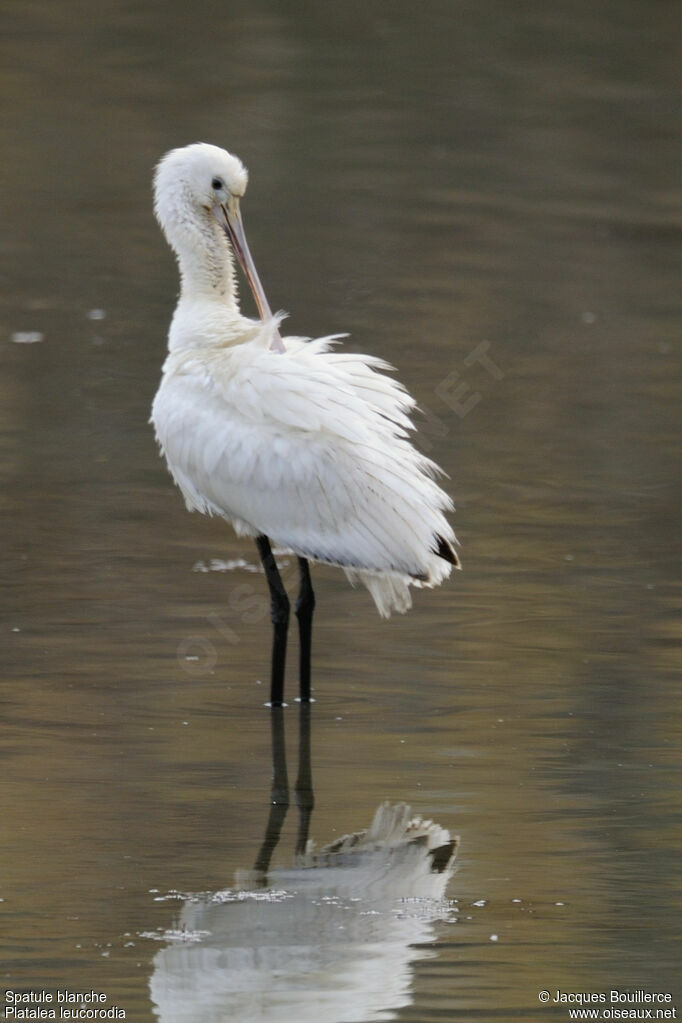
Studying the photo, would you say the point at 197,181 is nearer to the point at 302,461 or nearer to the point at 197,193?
the point at 197,193

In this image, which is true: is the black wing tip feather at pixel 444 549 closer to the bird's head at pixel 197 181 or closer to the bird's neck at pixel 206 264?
the bird's neck at pixel 206 264

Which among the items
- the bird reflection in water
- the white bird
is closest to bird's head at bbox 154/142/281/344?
the white bird

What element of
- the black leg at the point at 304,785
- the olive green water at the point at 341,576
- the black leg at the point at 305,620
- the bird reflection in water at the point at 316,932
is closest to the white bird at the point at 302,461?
the black leg at the point at 305,620

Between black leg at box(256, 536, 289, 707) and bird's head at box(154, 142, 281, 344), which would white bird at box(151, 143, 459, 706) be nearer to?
black leg at box(256, 536, 289, 707)

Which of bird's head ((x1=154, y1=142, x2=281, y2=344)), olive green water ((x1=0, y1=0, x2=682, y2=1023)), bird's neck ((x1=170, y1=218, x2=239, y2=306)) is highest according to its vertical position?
bird's head ((x1=154, y1=142, x2=281, y2=344))

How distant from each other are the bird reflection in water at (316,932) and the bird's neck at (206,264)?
2.49m

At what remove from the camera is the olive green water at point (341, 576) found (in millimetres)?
5852

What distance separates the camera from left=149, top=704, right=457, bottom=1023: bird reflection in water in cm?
513

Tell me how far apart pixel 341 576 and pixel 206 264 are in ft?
5.31

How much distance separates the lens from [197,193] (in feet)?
26.9

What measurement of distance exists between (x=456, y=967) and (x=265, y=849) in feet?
3.37

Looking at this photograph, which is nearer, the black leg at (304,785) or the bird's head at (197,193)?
the black leg at (304,785)

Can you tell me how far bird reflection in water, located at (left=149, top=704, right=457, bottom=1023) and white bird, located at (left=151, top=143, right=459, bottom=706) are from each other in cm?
126

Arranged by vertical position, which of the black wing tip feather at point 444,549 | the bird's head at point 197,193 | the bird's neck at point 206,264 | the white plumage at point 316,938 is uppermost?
the bird's head at point 197,193
